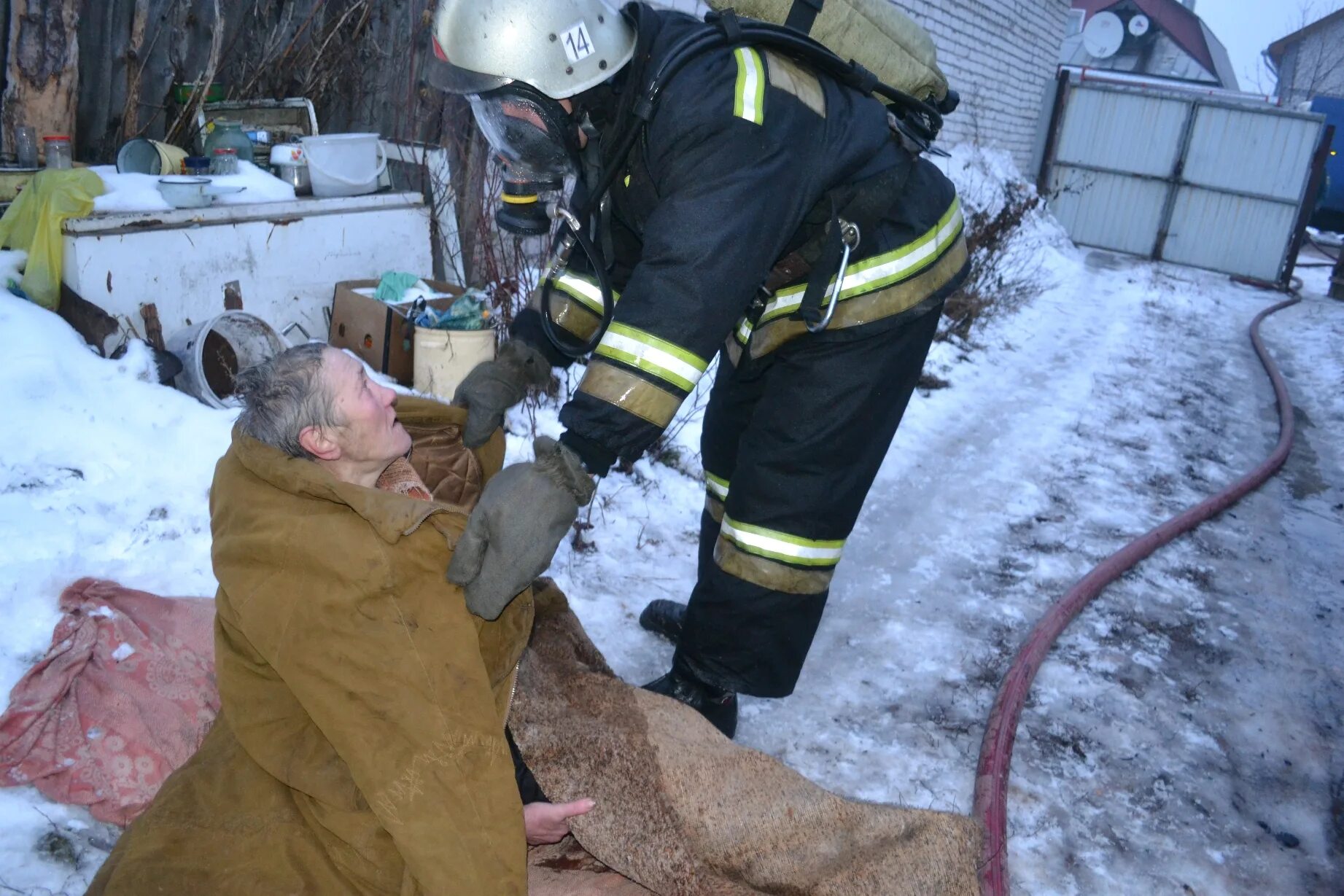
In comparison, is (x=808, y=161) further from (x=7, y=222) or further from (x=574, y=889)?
(x=7, y=222)

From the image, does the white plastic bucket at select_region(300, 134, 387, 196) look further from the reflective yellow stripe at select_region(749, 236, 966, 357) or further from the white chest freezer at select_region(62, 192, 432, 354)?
the reflective yellow stripe at select_region(749, 236, 966, 357)

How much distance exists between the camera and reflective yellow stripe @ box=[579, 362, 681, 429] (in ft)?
6.25

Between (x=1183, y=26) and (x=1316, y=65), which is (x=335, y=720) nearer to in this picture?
(x=1183, y=26)

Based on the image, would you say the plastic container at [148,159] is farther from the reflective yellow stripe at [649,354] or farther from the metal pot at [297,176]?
the reflective yellow stripe at [649,354]

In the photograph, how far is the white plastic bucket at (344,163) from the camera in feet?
15.8

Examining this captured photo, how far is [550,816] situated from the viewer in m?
2.00

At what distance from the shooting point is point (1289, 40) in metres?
33.2

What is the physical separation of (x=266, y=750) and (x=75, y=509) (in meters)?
1.65

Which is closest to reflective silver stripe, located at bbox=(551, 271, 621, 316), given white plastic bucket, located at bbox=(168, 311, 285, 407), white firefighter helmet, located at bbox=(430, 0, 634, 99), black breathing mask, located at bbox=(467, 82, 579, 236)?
black breathing mask, located at bbox=(467, 82, 579, 236)

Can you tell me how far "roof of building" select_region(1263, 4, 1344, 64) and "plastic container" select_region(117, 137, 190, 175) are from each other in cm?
3868

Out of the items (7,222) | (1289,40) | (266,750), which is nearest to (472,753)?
(266,750)

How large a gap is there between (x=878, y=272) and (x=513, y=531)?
115 centimetres

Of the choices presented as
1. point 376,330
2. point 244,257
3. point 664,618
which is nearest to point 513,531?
point 664,618

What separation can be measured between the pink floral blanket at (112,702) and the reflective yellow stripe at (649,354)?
1394 mm
